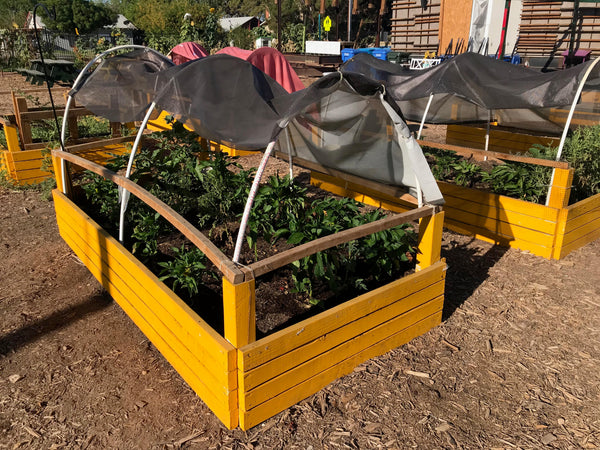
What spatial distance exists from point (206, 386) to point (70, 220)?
114 inches

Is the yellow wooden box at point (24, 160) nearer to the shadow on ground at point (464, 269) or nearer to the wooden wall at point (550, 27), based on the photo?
the shadow on ground at point (464, 269)

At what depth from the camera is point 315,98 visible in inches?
121

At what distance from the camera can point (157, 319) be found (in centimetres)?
350

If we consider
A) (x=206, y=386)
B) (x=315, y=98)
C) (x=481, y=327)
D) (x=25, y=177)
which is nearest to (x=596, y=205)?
(x=481, y=327)

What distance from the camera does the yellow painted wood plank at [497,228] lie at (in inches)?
206

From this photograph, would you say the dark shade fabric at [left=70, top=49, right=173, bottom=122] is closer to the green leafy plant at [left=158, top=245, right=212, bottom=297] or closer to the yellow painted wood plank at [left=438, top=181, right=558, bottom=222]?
the green leafy plant at [left=158, top=245, right=212, bottom=297]

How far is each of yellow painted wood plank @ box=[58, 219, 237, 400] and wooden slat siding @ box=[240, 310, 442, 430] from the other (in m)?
0.26

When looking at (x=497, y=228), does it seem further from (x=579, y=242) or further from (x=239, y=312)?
(x=239, y=312)

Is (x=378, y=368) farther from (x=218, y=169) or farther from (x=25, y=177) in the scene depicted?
(x=25, y=177)

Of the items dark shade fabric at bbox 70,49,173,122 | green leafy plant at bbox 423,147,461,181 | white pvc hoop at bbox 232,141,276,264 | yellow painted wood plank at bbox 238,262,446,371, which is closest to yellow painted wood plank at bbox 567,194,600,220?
green leafy plant at bbox 423,147,461,181

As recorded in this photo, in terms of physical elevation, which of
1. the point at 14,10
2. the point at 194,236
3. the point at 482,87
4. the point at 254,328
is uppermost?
the point at 14,10

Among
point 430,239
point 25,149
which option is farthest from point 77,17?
point 430,239

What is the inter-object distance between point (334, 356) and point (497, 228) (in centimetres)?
318

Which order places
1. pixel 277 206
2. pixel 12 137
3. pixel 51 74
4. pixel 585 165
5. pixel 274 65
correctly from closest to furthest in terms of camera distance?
pixel 277 206 < pixel 585 165 < pixel 12 137 < pixel 51 74 < pixel 274 65
